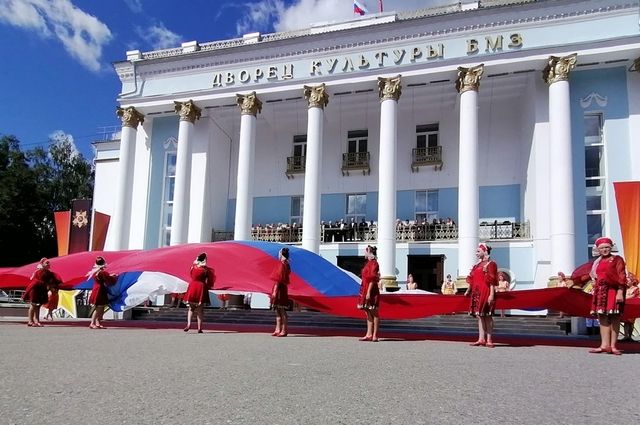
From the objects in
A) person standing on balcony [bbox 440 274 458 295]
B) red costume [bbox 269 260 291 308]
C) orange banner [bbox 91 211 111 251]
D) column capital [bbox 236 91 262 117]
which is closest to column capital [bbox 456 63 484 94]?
person standing on balcony [bbox 440 274 458 295]

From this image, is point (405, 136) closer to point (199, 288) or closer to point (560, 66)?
point (560, 66)

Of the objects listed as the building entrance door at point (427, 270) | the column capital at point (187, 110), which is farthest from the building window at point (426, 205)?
the column capital at point (187, 110)

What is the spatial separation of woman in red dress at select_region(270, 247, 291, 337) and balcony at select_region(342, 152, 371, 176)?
16.1 meters

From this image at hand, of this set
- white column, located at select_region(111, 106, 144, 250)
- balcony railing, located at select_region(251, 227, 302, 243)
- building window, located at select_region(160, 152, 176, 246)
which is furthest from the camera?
building window, located at select_region(160, 152, 176, 246)

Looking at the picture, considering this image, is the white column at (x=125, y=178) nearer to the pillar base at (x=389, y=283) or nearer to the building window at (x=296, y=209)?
the building window at (x=296, y=209)

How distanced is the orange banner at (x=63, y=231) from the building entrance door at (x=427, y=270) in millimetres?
16261

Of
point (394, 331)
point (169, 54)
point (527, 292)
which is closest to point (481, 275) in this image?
point (527, 292)

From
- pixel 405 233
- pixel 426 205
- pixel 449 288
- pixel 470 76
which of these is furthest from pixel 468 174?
pixel 426 205

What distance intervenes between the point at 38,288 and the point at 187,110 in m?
14.3

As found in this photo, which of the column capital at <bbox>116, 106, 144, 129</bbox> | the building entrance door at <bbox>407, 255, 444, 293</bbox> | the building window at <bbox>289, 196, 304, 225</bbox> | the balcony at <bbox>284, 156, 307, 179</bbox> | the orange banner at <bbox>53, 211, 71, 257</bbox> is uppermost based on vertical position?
the column capital at <bbox>116, 106, 144, 129</bbox>

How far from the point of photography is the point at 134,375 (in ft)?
17.0

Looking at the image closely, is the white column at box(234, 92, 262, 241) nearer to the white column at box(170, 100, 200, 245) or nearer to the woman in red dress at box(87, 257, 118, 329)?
A: the white column at box(170, 100, 200, 245)

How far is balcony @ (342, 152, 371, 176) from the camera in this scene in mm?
27266

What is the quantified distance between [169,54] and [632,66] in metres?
21.2
